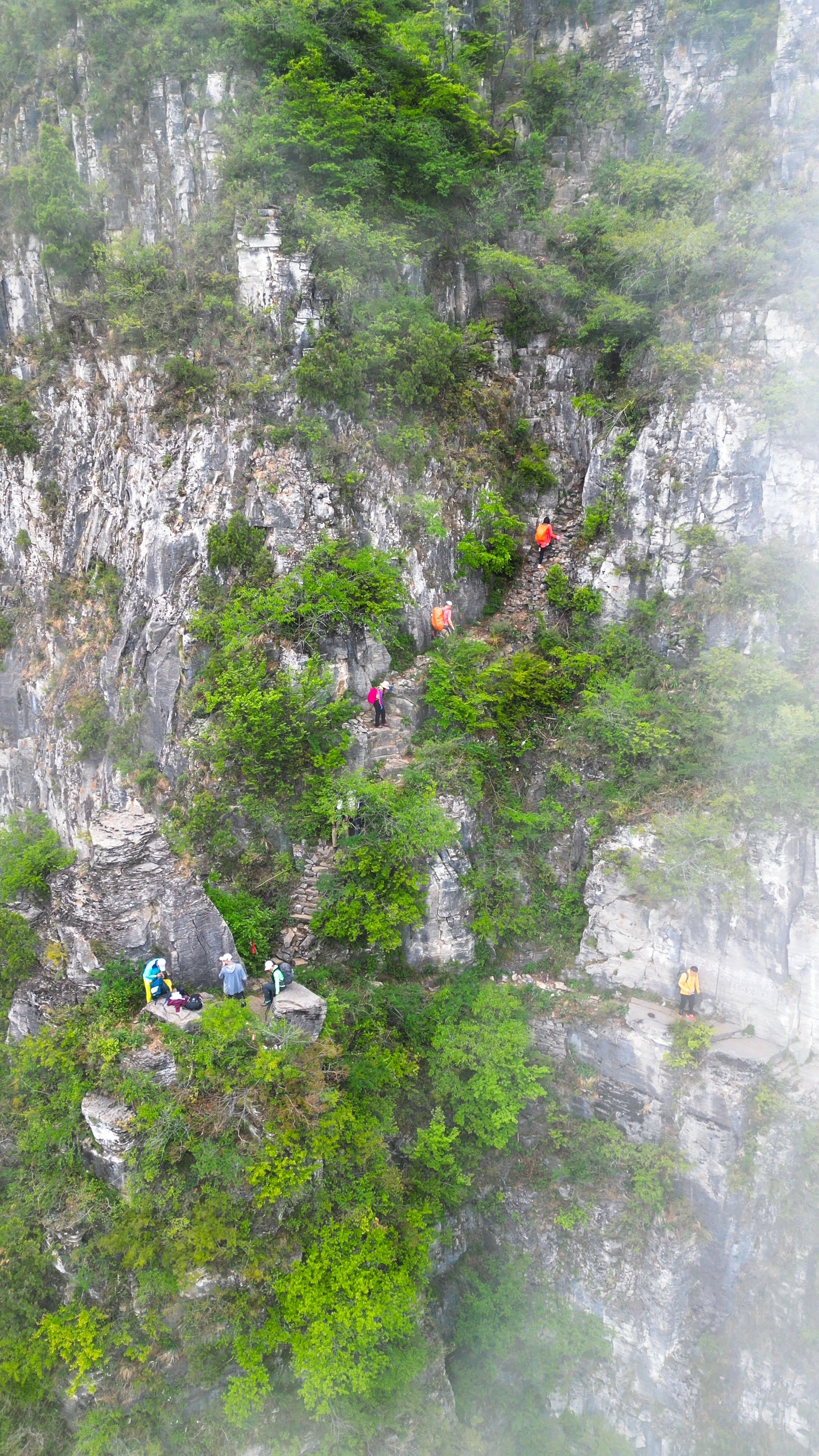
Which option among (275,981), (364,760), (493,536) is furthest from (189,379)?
(275,981)

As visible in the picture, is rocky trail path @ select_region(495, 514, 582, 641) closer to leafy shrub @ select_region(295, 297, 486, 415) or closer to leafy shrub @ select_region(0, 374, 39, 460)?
leafy shrub @ select_region(295, 297, 486, 415)

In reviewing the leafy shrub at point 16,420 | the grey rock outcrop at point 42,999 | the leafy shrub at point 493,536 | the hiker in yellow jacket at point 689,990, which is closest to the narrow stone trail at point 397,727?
the leafy shrub at point 493,536

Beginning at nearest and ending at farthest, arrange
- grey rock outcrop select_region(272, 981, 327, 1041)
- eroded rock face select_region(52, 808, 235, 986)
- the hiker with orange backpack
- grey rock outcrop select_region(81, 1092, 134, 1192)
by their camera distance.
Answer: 1. grey rock outcrop select_region(81, 1092, 134, 1192)
2. grey rock outcrop select_region(272, 981, 327, 1041)
3. eroded rock face select_region(52, 808, 235, 986)
4. the hiker with orange backpack

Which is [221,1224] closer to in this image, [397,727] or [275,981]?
[275,981]

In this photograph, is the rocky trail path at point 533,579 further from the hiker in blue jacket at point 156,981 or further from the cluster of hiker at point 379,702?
the hiker in blue jacket at point 156,981

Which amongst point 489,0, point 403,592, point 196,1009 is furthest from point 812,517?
point 489,0

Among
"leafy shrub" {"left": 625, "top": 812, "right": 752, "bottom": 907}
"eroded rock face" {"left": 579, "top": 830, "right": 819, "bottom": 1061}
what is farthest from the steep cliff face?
"leafy shrub" {"left": 625, "top": 812, "right": 752, "bottom": 907}

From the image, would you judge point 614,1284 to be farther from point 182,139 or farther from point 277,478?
point 182,139

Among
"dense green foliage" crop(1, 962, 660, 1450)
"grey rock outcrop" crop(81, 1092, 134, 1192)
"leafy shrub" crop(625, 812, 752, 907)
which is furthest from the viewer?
"leafy shrub" crop(625, 812, 752, 907)

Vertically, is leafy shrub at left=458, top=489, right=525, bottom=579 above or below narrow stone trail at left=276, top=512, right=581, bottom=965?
above
